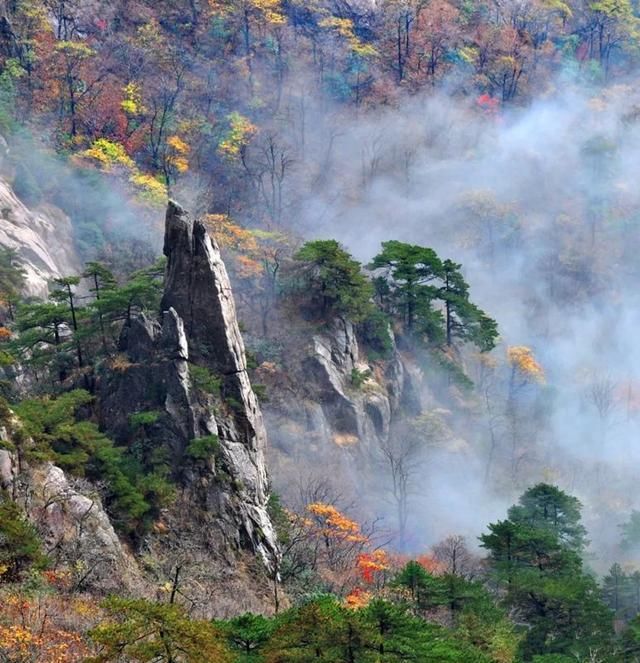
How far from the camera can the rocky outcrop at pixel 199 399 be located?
1674 inches

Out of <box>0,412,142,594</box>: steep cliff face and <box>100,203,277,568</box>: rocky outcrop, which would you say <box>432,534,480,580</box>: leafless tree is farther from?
<box>0,412,142,594</box>: steep cliff face

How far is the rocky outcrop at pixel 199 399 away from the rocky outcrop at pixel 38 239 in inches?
566

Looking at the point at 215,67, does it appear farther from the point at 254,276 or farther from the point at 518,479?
the point at 518,479

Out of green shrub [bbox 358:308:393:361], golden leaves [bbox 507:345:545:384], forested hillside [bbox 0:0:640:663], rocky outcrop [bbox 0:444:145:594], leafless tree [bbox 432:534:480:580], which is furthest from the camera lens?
golden leaves [bbox 507:345:545:384]

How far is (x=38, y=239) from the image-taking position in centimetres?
6384

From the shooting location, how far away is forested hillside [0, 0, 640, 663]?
36.3 meters

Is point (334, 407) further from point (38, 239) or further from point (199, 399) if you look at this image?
point (38, 239)

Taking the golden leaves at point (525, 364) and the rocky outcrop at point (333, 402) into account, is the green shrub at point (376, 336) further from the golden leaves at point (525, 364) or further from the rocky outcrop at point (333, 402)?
the golden leaves at point (525, 364)

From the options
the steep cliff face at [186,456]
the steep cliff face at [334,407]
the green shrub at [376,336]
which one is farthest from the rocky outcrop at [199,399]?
the green shrub at [376,336]

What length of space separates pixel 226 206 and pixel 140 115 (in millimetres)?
11661

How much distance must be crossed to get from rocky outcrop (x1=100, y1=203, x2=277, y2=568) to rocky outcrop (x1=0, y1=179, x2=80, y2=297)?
47.2 ft

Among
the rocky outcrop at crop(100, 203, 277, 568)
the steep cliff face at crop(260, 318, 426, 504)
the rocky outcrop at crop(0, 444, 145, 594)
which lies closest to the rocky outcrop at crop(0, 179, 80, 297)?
the rocky outcrop at crop(100, 203, 277, 568)

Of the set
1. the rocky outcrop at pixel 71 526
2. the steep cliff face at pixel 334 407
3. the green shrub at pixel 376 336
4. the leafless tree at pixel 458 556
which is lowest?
the rocky outcrop at pixel 71 526

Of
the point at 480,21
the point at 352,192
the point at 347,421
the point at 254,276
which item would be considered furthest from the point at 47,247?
the point at 480,21
